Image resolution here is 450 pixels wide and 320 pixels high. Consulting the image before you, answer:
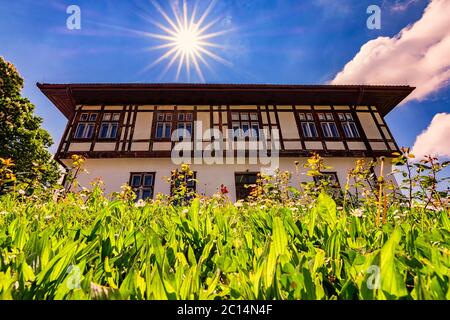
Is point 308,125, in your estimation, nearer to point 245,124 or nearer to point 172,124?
point 245,124

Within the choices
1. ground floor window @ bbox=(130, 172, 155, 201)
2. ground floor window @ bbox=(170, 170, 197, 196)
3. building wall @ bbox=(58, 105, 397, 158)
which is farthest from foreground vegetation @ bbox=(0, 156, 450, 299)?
building wall @ bbox=(58, 105, 397, 158)

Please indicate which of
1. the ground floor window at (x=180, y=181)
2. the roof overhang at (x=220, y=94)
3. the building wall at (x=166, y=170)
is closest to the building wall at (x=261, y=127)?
the roof overhang at (x=220, y=94)

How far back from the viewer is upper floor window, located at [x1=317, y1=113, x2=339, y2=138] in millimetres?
11609

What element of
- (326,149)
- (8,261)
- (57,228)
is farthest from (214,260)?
(326,149)

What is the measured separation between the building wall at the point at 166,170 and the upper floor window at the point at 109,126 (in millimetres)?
1331

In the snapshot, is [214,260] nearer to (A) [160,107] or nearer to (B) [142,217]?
(B) [142,217]

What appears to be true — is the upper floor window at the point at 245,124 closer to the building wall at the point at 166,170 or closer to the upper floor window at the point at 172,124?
the building wall at the point at 166,170

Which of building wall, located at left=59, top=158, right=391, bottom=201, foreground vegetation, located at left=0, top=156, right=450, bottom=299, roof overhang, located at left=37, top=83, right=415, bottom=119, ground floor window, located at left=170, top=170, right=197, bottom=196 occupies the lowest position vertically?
foreground vegetation, located at left=0, top=156, right=450, bottom=299

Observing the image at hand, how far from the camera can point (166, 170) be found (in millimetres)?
10555

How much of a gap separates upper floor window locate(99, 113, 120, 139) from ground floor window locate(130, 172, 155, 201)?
220 centimetres

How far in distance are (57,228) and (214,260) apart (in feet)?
3.44

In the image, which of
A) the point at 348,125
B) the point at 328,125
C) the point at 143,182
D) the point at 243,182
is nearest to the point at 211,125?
the point at 243,182

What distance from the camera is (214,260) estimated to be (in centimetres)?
85

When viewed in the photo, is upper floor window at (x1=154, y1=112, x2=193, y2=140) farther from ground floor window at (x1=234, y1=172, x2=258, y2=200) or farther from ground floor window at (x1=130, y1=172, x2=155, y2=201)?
ground floor window at (x1=234, y1=172, x2=258, y2=200)
